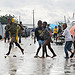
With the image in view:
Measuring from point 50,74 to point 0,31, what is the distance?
3070cm

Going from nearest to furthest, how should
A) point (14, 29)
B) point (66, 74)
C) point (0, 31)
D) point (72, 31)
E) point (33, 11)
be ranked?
point (66, 74) → point (14, 29) → point (72, 31) → point (0, 31) → point (33, 11)

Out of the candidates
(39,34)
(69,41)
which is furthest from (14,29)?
(69,41)

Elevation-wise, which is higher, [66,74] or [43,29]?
[43,29]

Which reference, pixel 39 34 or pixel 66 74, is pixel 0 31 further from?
pixel 66 74

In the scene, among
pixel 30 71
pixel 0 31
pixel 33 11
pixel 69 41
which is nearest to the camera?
pixel 30 71

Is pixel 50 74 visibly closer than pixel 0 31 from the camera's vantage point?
Yes

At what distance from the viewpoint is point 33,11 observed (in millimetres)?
118375

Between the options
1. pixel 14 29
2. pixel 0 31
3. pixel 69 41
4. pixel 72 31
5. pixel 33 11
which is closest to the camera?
pixel 69 41

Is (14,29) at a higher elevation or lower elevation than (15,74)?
higher

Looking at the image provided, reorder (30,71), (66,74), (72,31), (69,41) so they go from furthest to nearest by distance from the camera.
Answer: (72,31), (69,41), (30,71), (66,74)

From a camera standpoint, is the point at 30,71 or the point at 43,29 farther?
the point at 43,29

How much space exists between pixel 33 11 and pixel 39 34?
104446 millimetres

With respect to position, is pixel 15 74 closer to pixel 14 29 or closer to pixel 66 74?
pixel 66 74

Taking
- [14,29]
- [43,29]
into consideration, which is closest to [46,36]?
[43,29]
